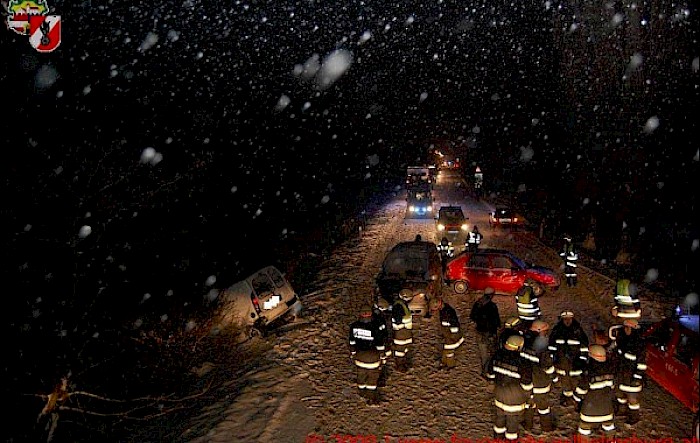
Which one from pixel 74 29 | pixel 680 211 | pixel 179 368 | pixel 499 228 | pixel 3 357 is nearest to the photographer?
pixel 3 357

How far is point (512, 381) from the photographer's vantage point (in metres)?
Result: 6.86

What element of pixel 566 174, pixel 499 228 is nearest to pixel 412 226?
pixel 499 228

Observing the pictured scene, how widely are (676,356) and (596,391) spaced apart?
203 cm

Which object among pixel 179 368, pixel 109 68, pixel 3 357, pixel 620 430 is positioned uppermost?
pixel 109 68

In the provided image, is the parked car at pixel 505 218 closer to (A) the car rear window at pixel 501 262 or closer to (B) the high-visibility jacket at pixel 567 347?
(A) the car rear window at pixel 501 262

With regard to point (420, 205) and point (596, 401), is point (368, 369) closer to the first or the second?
point (596, 401)

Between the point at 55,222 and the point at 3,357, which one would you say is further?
the point at 55,222

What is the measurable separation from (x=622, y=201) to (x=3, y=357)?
21.0m

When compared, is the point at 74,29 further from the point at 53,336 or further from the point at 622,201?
the point at 622,201

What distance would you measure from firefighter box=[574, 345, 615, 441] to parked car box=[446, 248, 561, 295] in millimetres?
7590

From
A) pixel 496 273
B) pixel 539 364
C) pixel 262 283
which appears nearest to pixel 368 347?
pixel 539 364

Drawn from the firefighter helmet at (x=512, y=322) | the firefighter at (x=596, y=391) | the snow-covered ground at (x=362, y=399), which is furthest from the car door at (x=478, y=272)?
the firefighter at (x=596, y=391)

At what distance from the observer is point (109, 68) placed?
11773 mm

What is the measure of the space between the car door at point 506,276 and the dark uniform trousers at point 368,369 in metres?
7.29
